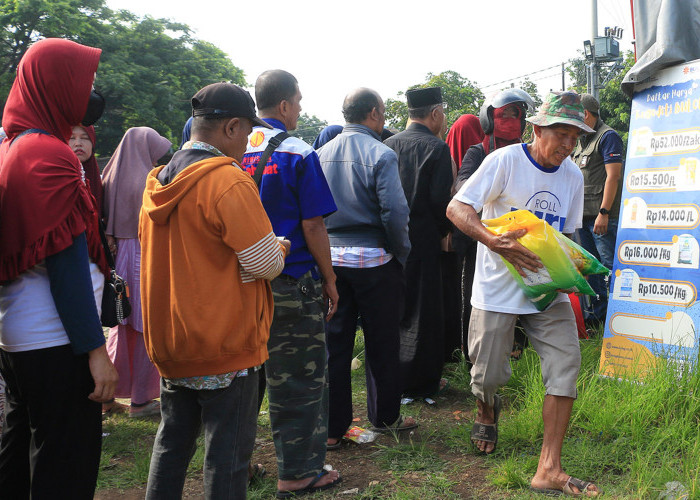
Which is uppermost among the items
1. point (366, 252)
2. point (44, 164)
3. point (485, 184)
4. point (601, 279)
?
point (44, 164)

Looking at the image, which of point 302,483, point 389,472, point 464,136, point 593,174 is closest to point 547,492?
point 389,472

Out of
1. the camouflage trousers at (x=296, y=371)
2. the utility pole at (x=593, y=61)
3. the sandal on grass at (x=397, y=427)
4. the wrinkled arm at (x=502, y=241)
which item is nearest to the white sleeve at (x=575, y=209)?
the wrinkled arm at (x=502, y=241)

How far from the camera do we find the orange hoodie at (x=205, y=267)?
2.26 metres

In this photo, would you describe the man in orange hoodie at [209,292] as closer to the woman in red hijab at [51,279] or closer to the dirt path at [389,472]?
the woman in red hijab at [51,279]

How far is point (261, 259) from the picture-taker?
2.32 m

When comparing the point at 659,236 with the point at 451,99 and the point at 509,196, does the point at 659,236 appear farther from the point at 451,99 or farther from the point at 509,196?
the point at 451,99

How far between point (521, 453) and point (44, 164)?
2.94 m

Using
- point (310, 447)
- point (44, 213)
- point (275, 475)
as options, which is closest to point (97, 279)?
point (44, 213)

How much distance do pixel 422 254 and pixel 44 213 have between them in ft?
10.4

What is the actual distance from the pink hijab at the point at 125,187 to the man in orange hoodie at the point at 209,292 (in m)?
2.44

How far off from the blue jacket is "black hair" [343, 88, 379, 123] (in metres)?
0.14

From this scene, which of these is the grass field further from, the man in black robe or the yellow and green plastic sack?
the yellow and green plastic sack

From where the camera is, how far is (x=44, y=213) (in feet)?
6.72

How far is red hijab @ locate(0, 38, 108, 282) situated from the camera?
2.04 m
